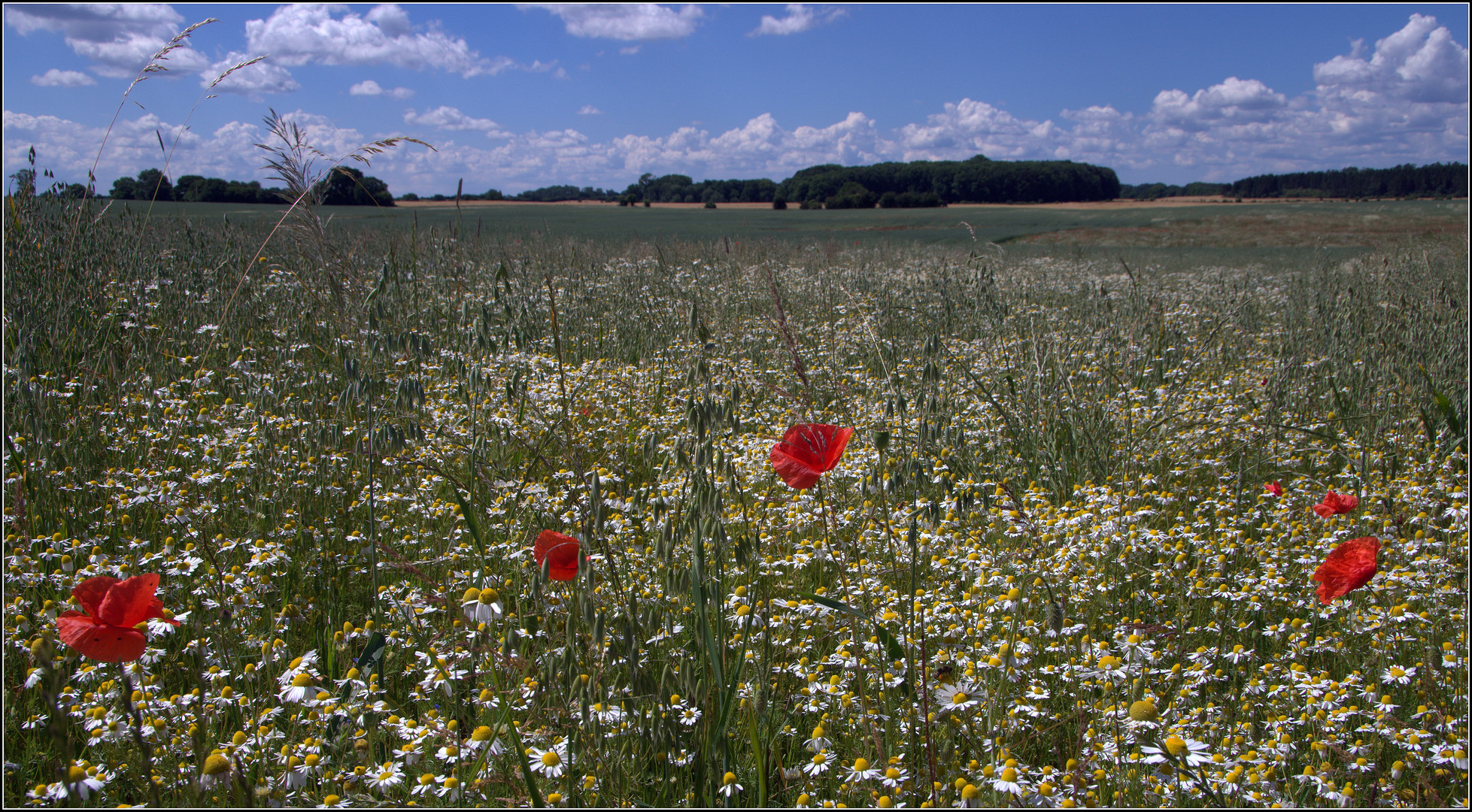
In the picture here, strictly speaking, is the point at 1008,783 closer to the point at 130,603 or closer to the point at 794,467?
the point at 794,467

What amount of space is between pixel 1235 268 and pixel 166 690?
651 inches

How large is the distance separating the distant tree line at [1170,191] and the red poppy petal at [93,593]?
293ft

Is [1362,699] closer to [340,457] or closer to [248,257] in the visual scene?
[340,457]

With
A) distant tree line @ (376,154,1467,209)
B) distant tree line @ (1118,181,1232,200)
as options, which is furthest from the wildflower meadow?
distant tree line @ (1118,181,1232,200)

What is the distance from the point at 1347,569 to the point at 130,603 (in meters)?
2.92

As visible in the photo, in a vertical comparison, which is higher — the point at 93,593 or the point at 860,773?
the point at 93,593

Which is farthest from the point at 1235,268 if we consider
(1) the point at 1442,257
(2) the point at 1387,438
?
(2) the point at 1387,438

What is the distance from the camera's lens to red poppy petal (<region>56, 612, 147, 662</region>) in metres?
1.35

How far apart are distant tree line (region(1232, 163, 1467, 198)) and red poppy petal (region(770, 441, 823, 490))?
6091 centimetres

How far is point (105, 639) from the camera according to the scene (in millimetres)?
1376

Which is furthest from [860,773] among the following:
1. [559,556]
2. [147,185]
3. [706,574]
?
[147,185]

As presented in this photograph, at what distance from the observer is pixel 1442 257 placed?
32.3 feet

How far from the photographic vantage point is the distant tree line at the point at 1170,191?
78.9 m

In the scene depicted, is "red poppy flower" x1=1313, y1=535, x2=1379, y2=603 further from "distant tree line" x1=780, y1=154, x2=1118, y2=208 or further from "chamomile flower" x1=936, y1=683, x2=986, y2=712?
"distant tree line" x1=780, y1=154, x2=1118, y2=208
